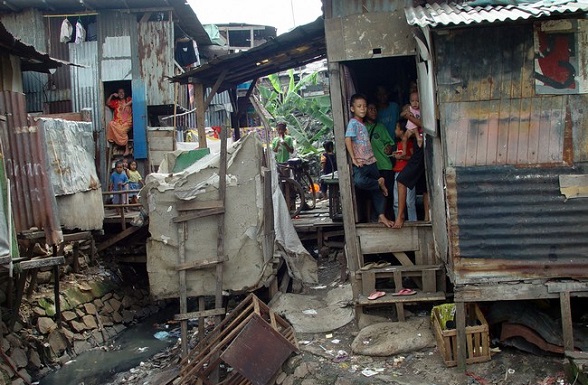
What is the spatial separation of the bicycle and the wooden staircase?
4.95m

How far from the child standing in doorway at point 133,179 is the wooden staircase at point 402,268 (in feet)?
27.9

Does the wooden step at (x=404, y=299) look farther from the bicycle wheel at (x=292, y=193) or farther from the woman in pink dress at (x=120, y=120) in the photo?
the woman in pink dress at (x=120, y=120)

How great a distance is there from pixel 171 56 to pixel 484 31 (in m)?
11.1

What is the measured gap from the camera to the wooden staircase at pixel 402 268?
7211 mm

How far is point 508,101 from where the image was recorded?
19.6ft

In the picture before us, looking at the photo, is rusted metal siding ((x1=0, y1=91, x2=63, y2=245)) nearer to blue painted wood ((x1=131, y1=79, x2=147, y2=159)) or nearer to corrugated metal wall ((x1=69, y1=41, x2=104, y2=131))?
blue painted wood ((x1=131, y1=79, x2=147, y2=159))

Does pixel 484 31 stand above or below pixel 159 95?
below

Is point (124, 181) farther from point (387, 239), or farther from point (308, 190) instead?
point (387, 239)

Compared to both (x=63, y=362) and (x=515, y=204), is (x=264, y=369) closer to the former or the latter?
(x=515, y=204)

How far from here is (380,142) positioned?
828cm

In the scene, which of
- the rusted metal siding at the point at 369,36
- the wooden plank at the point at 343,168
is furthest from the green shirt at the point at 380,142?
the rusted metal siding at the point at 369,36

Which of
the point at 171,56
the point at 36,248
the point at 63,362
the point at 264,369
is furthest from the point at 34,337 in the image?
the point at 171,56

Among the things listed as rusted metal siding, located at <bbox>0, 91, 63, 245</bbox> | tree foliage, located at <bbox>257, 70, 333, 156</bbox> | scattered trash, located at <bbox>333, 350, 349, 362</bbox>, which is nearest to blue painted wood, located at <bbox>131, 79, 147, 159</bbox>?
tree foliage, located at <bbox>257, 70, 333, 156</bbox>

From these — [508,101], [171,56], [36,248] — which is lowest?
[36,248]
